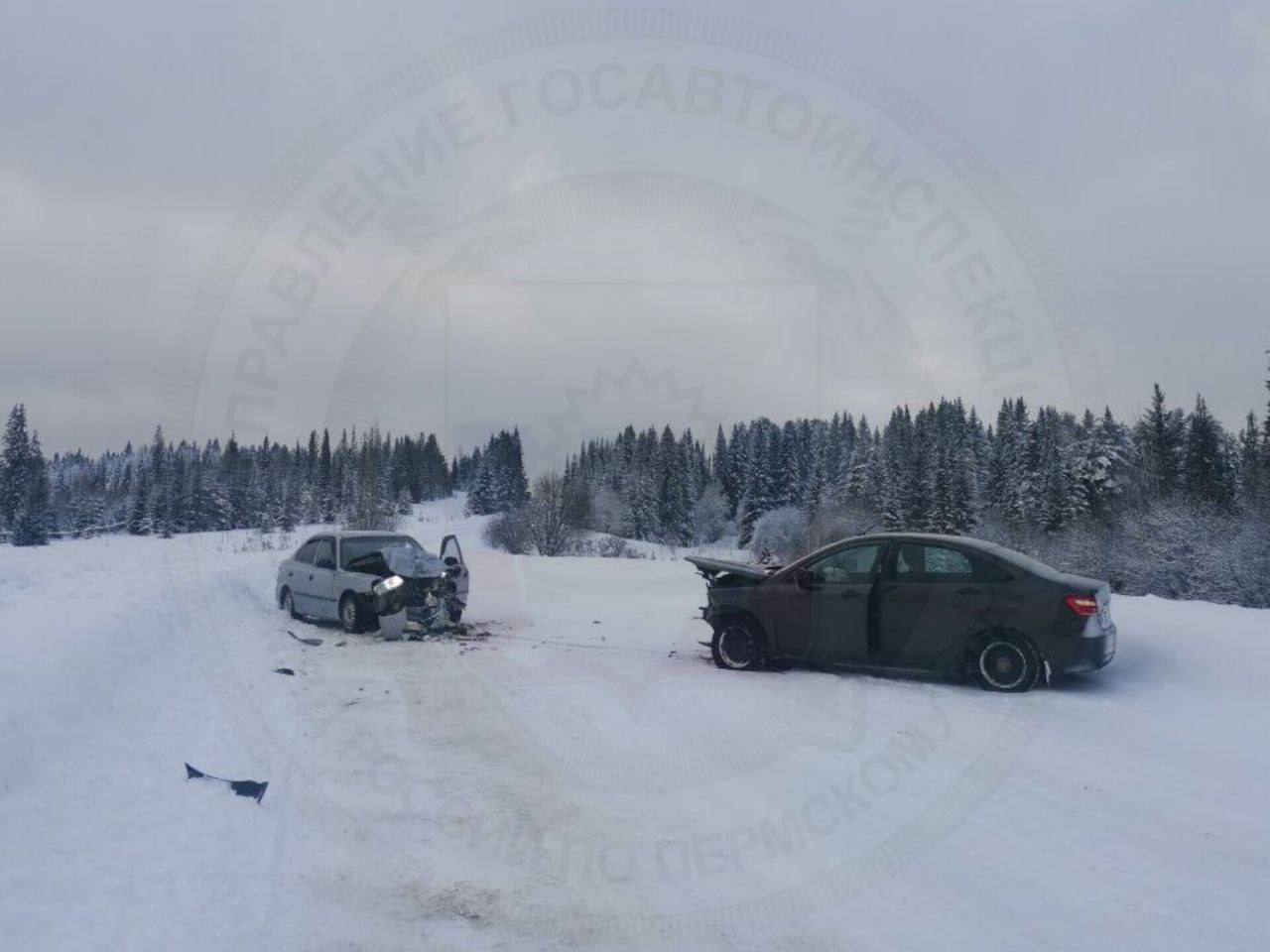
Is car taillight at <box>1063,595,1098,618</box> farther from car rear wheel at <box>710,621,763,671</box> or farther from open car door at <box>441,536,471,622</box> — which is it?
open car door at <box>441,536,471,622</box>

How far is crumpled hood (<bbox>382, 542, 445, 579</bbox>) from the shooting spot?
1305 centimetres

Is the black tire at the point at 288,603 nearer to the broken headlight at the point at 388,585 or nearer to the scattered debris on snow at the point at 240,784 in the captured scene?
the broken headlight at the point at 388,585

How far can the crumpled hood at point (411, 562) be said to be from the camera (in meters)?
13.0

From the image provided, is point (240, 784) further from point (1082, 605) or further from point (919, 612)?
point (1082, 605)

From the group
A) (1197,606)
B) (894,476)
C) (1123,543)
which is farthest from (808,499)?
(1197,606)

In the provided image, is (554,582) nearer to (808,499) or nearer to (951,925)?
(951,925)

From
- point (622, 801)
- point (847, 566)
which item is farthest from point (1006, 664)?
point (622, 801)

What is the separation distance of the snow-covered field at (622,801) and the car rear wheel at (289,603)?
452 centimetres

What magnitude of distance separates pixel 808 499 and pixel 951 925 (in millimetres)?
54929

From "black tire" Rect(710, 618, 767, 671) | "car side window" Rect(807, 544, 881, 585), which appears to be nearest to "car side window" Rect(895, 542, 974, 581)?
"car side window" Rect(807, 544, 881, 585)

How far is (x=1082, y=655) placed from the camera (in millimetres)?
7891

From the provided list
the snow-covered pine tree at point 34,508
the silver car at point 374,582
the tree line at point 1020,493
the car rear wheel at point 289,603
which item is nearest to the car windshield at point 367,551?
the silver car at point 374,582

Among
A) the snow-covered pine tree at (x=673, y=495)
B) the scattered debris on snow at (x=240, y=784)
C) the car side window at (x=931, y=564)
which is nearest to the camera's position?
the scattered debris on snow at (x=240, y=784)

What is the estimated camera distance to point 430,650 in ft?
37.7
